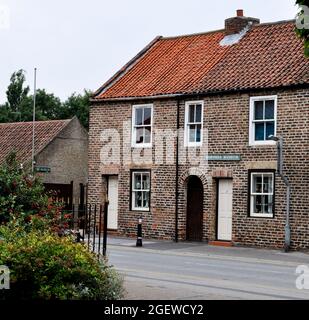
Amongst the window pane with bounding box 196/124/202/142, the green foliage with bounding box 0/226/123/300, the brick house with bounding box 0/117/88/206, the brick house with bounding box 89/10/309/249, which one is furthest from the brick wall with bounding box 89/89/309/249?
the green foliage with bounding box 0/226/123/300

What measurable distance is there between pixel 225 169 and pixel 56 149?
17966 millimetres

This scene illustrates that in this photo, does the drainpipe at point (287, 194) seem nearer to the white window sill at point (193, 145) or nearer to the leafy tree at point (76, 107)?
the white window sill at point (193, 145)

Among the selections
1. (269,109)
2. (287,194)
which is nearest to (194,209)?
(287,194)

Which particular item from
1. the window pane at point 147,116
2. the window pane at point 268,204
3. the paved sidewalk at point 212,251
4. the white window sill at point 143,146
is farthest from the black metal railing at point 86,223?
the window pane at point 147,116

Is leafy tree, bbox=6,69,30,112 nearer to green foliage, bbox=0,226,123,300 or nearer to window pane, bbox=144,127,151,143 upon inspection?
window pane, bbox=144,127,151,143

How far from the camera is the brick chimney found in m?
31.1

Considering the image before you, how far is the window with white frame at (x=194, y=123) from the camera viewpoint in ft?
94.4

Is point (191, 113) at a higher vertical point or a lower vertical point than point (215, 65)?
lower

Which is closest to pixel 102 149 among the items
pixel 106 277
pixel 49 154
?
pixel 49 154

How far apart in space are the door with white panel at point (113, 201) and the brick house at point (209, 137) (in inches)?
1.7

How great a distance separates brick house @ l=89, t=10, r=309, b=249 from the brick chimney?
5 centimetres

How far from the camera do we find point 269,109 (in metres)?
26.9

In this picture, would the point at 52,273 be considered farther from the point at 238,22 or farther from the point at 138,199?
the point at 238,22
